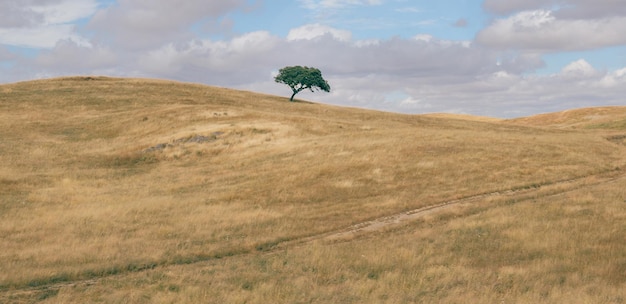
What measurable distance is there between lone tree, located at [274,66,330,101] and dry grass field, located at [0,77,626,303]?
41.5 metres

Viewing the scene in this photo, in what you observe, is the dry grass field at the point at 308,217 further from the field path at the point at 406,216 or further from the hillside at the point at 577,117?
the hillside at the point at 577,117

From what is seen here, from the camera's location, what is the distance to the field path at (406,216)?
1488cm

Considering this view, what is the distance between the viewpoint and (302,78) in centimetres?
9375

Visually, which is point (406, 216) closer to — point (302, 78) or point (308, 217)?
point (308, 217)

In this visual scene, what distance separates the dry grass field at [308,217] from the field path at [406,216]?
11cm

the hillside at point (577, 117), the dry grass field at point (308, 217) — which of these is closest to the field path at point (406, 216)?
the dry grass field at point (308, 217)

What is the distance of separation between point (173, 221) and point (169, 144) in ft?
82.2

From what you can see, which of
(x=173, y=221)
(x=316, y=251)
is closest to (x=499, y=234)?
(x=316, y=251)

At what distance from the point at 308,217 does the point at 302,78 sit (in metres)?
71.4

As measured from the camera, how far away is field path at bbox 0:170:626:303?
14.9m

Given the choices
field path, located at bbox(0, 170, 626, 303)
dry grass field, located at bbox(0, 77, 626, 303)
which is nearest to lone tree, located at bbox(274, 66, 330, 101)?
dry grass field, located at bbox(0, 77, 626, 303)

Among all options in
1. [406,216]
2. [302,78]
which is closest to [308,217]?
[406,216]

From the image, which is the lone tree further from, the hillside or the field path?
the field path

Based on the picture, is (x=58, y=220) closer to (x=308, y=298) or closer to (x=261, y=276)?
(x=261, y=276)
